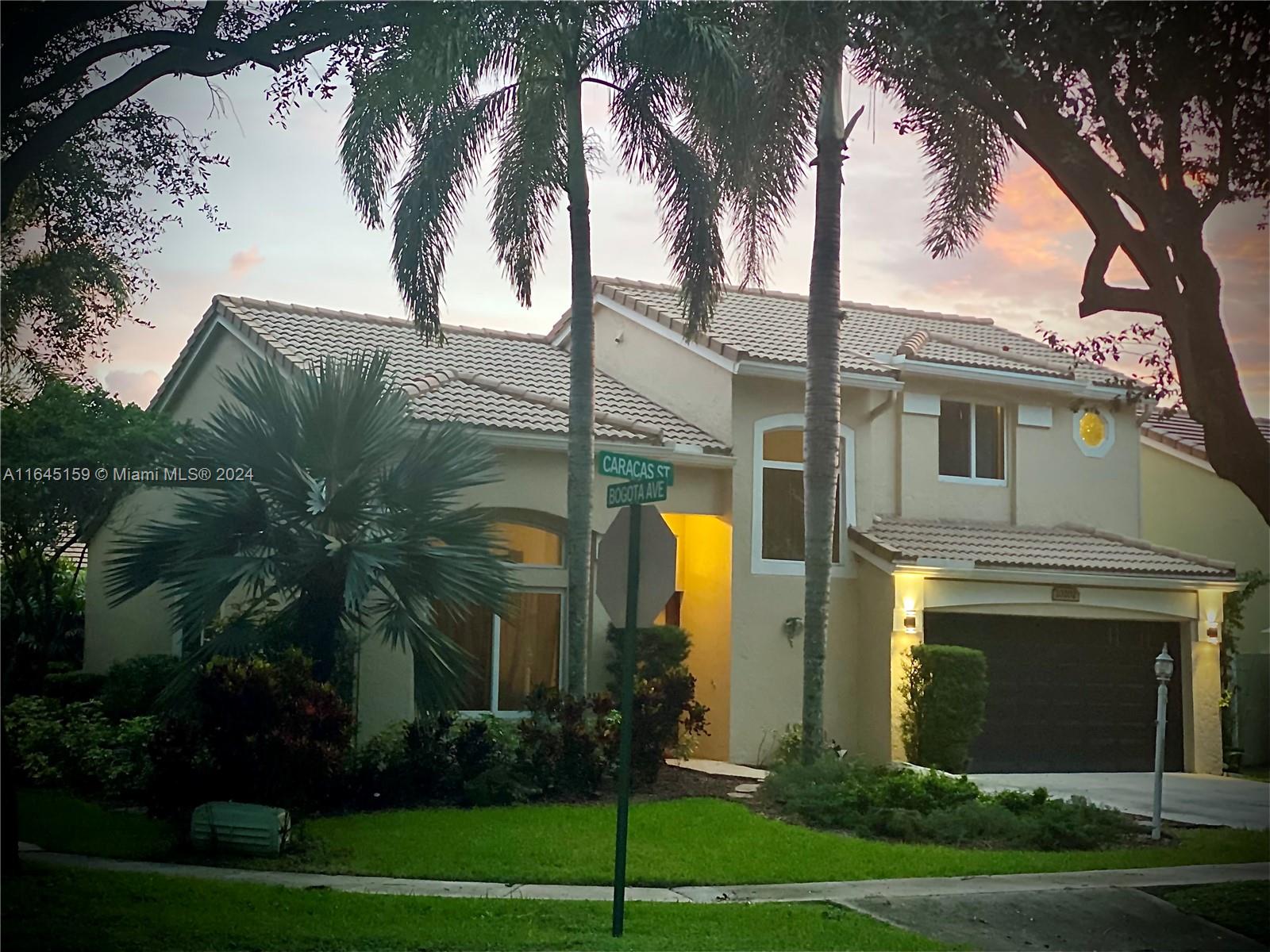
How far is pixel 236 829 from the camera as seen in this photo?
1133 cm

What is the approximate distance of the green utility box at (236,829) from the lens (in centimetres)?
1130

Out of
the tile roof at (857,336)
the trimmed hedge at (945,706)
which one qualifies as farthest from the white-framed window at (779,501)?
the trimmed hedge at (945,706)

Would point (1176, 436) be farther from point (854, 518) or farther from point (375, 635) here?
point (375, 635)

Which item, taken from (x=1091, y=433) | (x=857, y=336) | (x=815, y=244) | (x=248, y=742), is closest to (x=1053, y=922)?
(x=248, y=742)

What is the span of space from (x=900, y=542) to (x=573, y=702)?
22.5ft

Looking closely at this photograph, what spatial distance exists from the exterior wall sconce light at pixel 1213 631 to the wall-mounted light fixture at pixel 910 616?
5.41 meters

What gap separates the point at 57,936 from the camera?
27.8 feet

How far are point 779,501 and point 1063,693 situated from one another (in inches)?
208

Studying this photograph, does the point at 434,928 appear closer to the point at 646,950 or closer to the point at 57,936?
the point at 646,950

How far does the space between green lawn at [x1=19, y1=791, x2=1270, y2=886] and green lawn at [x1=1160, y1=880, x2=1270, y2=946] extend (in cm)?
124

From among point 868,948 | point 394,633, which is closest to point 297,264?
point 394,633

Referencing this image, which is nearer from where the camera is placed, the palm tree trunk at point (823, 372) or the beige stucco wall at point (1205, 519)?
the palm tree trunk at point (823, 372)

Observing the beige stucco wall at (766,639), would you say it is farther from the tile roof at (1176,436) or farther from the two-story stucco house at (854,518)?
the tile roof at (1176,436)

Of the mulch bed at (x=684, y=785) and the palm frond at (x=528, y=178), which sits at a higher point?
the palm frond at (x=528, y=178)
